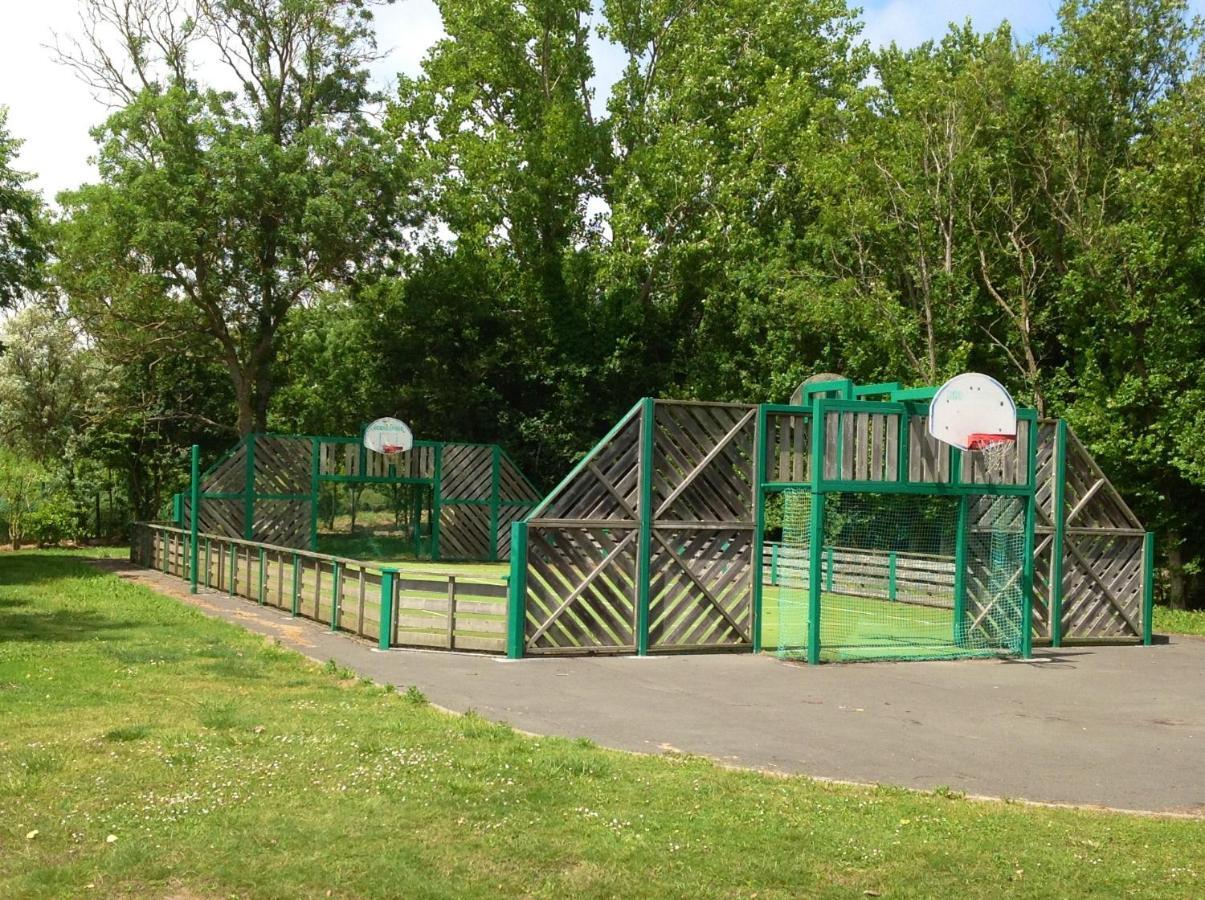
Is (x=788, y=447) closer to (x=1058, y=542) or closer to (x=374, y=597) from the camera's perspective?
(x=1058, y=542)

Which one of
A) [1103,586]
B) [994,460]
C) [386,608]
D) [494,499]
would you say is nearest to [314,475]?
[494,499]

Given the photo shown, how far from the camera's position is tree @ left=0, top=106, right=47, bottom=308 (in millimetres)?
27297

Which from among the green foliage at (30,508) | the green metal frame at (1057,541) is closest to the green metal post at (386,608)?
the green metal frame at (1057,541)

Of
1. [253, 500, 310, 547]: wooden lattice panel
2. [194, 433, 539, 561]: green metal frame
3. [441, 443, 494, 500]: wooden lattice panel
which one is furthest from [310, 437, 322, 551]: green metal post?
[441, 443, 494, 500]: wooden lattice panel

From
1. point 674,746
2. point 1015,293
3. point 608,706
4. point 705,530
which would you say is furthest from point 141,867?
point 1015,293

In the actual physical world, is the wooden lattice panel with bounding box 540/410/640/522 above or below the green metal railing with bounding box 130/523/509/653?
above

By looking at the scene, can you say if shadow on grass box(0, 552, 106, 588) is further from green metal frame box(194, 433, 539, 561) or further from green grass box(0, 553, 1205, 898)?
green grass box(0, 553, 1205, 898)

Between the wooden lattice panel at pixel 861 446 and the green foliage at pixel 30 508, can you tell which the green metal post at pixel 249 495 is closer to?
the green foliage at pixel 30 508

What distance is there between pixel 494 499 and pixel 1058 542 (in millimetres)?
19968

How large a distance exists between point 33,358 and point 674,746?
128ft

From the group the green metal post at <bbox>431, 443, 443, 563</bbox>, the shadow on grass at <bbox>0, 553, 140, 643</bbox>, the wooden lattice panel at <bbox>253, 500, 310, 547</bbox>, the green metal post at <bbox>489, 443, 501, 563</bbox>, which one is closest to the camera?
the shadow on grass at <bbox>0, 553, 140, 643</bbox>

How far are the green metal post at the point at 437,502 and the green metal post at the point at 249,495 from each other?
534cm

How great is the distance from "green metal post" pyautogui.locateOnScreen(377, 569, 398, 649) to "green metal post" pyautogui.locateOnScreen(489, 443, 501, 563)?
19.8 metres

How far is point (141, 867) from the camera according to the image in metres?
5.89
